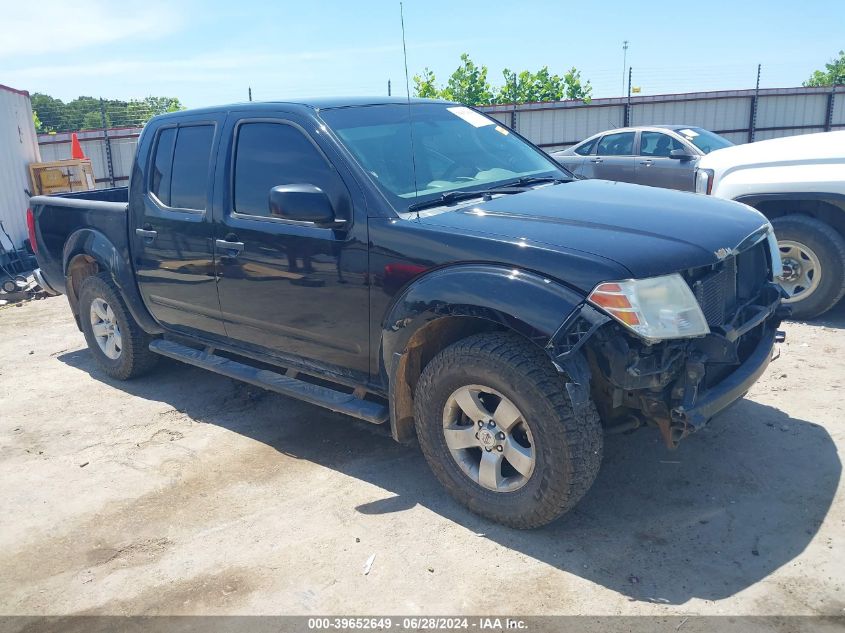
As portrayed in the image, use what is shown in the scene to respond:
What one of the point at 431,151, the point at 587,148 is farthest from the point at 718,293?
the point at 587,148

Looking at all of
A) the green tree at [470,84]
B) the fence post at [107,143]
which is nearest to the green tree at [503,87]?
the green tree at [470,84]

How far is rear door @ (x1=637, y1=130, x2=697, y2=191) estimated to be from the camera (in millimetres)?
10562

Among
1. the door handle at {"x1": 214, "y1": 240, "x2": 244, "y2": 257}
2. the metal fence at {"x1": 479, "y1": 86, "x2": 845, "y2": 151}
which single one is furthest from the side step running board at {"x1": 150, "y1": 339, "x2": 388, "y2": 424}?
the metal fence at {"x1": 479, "y1": 86, "x2": 845, "y2": 151}

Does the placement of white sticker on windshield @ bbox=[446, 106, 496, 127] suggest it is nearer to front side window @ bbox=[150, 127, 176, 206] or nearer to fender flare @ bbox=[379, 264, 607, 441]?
fender flare @ bbox=[379, 264, 607, 441]

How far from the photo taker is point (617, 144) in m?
11.7

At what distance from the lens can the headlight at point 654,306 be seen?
9.61ft

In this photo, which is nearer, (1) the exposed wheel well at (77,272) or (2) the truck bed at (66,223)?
(2) the truck bed at (66,223)

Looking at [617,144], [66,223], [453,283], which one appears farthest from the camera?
[617,144]

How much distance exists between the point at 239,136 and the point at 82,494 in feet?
7.43

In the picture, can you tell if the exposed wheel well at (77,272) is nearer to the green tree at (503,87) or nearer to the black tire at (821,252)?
the black tire at (821,252)

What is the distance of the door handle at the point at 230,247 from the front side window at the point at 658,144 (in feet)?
27.5

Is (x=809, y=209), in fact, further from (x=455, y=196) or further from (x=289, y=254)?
(x=289, y=254)

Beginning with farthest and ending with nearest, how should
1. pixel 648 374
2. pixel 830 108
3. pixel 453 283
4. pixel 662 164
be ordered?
pixel 830 108, pixel 662 164, pixel 453 283, pixel 648 374

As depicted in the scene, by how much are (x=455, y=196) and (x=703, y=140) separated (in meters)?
8.51
